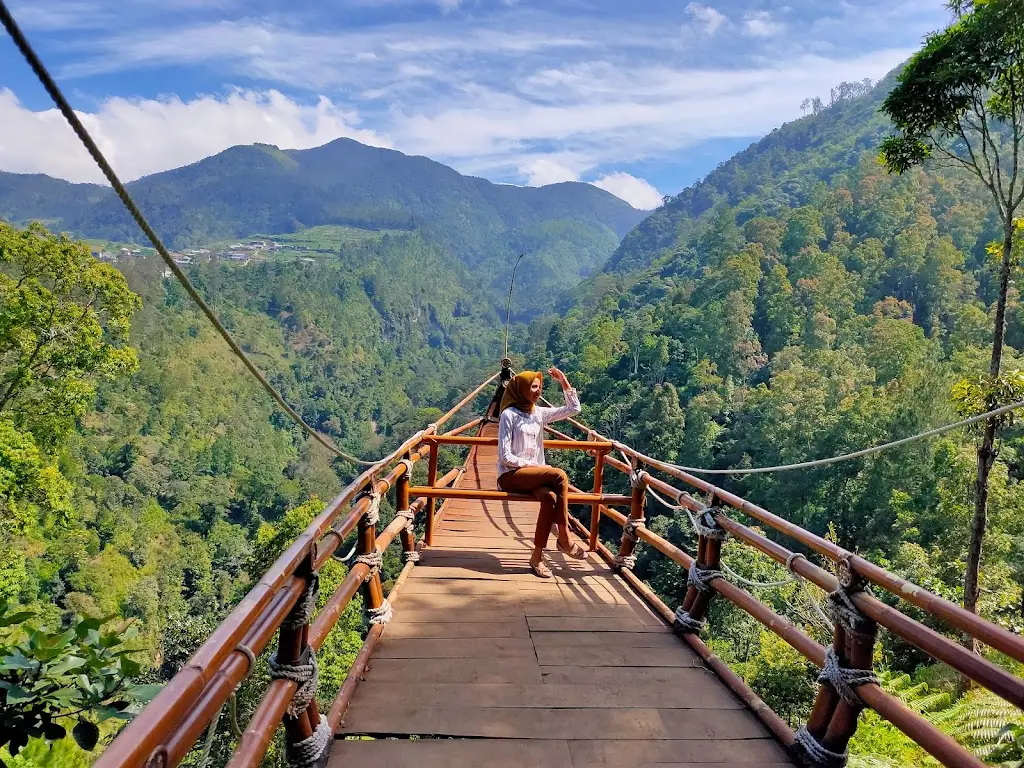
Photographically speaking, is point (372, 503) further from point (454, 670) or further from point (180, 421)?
point (180, 421)

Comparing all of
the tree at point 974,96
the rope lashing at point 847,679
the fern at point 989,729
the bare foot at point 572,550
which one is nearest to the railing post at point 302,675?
the rope lashing at point 847,679

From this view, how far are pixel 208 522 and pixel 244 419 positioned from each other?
83.5 feet

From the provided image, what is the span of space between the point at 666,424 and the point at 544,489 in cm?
3253

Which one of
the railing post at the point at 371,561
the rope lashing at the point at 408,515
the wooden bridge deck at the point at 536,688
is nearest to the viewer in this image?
the wooden bridge deck at the point at 536,688

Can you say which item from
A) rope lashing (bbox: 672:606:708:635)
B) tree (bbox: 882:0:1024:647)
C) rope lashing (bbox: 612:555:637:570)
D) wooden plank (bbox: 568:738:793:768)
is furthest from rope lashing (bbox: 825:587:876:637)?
tree (bbox: 882:0:1024:647)

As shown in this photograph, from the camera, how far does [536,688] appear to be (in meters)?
2.50

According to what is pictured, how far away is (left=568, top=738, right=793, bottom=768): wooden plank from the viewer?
206 centimetres

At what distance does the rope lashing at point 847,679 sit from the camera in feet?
6.32

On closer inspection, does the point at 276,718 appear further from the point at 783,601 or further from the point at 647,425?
the point at 647,425

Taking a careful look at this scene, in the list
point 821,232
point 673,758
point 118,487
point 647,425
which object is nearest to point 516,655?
point 673,758

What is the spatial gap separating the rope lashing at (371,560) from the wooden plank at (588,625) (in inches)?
32.6

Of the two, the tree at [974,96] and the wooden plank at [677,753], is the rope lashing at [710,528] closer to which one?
the wooden plank at [677,753]

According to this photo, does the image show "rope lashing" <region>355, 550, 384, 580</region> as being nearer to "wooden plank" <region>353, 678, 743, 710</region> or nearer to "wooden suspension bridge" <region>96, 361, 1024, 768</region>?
"wooden suspension bridge" <region>96, 361, 1024, 768</region>

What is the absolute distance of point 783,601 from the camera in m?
16.2
